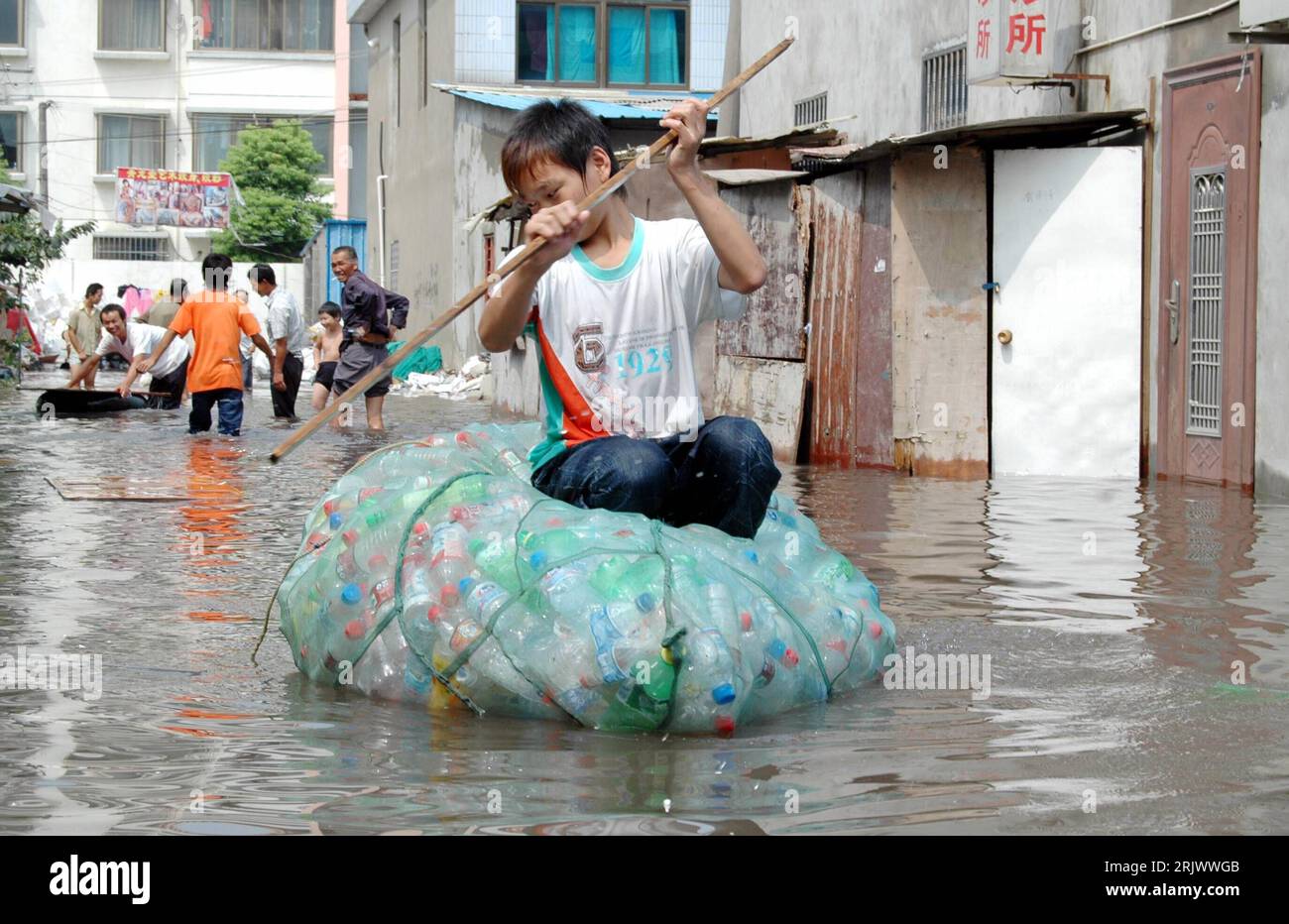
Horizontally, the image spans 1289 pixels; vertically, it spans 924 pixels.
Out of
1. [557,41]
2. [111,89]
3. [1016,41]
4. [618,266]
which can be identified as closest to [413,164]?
[557,41]

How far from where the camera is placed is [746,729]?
16.2ft

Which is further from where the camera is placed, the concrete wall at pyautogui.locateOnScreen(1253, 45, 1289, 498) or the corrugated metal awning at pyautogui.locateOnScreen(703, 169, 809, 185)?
the corrugated metal awning at pyautogui.locateOnScreen(703, 169, 809, 185)

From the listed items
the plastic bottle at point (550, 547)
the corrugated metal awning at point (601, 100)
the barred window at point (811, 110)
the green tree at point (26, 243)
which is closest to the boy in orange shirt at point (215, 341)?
the corrugated metal awning at point (601, 100)

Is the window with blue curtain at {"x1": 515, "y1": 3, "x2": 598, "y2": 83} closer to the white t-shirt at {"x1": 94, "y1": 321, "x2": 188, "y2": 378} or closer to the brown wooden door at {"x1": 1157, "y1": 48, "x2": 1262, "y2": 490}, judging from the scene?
the white t-shirt at {"x1": 94, "y1": 321, "x2": 188, "y2": 378}

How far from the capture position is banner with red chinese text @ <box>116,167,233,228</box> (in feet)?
147

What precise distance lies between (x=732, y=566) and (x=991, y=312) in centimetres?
872

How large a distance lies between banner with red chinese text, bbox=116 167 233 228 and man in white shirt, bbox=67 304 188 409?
71.5ft

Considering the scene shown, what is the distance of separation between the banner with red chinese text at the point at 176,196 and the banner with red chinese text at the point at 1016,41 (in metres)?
33.7

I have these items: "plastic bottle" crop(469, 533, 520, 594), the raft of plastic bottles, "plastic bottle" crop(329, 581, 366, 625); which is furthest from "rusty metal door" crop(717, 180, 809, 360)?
"plastic bottle" crop(469, 533, 520, 594)

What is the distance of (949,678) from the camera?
18.6ft

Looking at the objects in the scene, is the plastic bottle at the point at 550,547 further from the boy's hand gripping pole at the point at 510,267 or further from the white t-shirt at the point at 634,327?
the boy's hand gripping pole at the point at 510,267

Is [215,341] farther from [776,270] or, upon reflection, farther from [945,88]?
[945,88]
